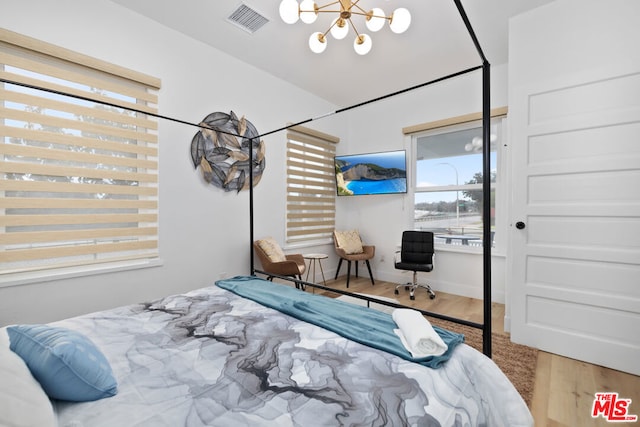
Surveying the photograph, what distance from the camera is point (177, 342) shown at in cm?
123

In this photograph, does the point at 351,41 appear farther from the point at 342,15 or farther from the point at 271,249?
the point at 271,249

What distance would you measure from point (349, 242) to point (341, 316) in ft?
9.74

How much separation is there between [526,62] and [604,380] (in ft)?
8.23

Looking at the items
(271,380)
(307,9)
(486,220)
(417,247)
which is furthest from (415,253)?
(271,380)

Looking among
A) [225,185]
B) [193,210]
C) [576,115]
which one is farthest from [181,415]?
[576,115]

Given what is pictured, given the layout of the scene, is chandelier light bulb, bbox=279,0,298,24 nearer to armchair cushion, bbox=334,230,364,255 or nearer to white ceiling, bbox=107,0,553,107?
white ceiling, bbox=107,0,553,107

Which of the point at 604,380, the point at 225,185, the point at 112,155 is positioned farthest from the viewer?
the point at 225,185

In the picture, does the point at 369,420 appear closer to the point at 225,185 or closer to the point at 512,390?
the point at 512,390

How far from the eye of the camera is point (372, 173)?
14.5 feet

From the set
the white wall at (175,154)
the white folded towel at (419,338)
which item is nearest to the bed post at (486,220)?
the white folded towel at (419,338)

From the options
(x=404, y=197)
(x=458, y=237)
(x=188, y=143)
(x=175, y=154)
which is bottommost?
(x=458, y=237)

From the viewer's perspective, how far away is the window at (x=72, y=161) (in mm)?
1977

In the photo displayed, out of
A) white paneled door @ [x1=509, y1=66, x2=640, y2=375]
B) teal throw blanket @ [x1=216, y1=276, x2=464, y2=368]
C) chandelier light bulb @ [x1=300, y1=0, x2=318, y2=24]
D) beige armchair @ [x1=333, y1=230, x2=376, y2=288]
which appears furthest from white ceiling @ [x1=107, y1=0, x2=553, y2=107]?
teal throw blanket @ [x1=216, y1=276, x2=464, y2=368]

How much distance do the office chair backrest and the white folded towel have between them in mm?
2705
